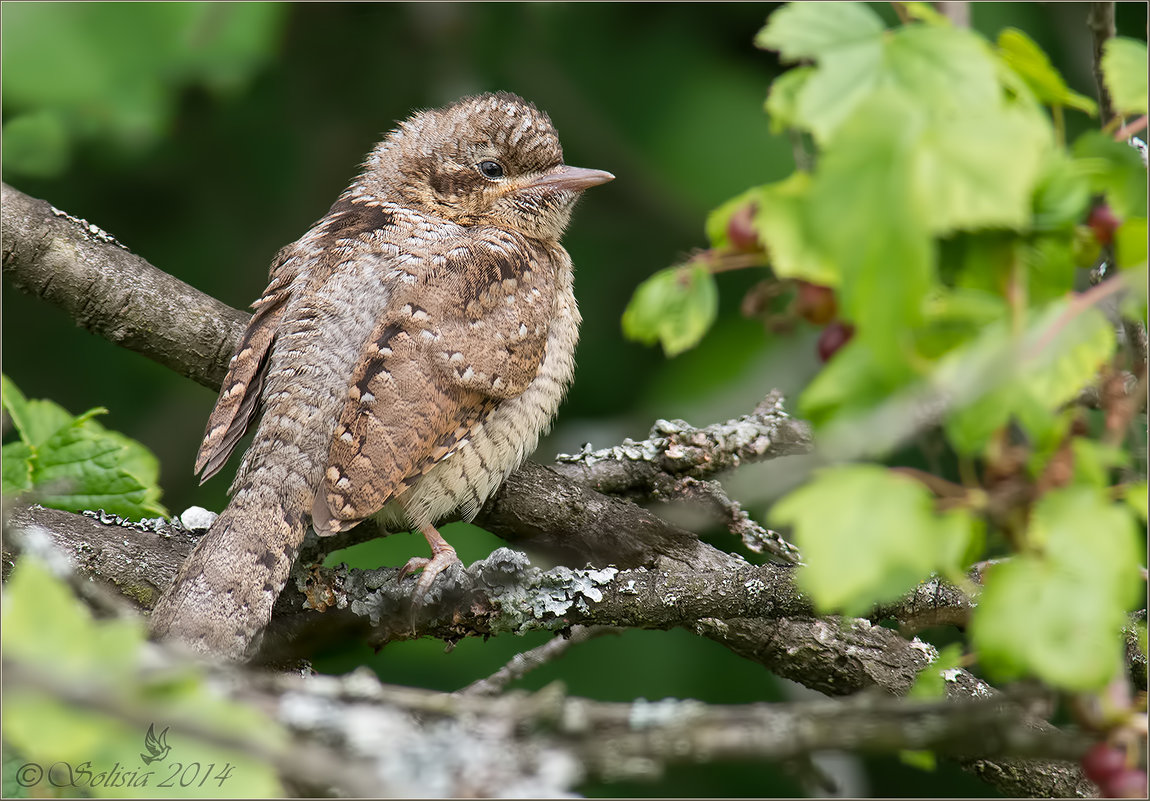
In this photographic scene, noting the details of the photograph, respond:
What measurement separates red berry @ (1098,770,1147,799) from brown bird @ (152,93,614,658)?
177 centimetres

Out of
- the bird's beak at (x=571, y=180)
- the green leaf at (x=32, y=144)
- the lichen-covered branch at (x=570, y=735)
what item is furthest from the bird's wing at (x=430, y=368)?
the lichen-covered branch at (x=570, y=735)

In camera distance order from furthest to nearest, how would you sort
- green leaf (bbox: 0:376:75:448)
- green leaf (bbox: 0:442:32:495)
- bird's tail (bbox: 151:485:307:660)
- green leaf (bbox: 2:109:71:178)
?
green leaf (bbox: 2:109:71:178)
green leaf (bbox: 0:376:75:448)
green leaf (bbox: 0:442:32:495)
bird's tail (bbox: 151:485:307:660)

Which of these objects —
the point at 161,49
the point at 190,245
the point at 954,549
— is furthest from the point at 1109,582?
the point at 190,245

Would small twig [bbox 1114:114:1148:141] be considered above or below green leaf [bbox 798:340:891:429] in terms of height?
above

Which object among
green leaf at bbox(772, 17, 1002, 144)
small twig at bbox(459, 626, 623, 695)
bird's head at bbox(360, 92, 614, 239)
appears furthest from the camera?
bird's head at bbox(360, 92, 614, 239)

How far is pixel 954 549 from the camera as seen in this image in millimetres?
1033

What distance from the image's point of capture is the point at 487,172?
12.0 feet

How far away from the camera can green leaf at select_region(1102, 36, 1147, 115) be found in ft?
4.13

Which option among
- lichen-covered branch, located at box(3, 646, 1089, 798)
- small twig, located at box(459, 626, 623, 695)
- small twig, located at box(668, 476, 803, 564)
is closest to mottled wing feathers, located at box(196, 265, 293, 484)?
small twig, located at box(459, 626, 623, 695)

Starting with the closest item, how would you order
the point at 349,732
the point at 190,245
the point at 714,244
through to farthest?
the point at 349,732
the point at 714,244
the point at 190,245

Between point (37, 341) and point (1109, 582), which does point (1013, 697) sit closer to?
point (1109, 582)

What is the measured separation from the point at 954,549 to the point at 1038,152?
0.48m

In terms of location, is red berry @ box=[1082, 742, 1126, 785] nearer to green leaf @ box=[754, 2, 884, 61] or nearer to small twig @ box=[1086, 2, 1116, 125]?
green leaf @ box=[754, 2, 884, 61]

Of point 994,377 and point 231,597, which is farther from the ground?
point 994,377
